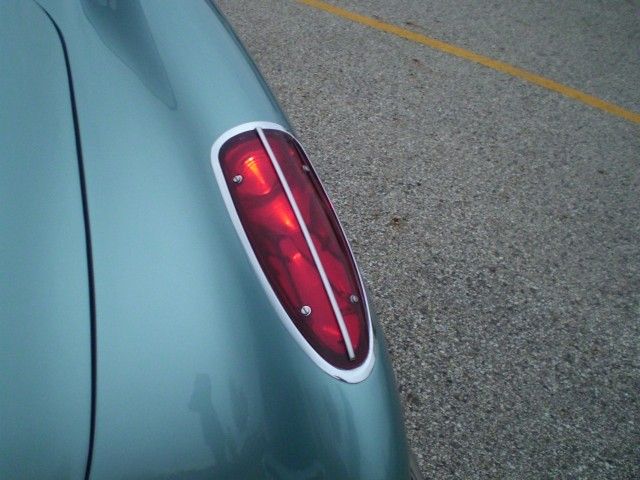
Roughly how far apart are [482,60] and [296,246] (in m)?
3.81

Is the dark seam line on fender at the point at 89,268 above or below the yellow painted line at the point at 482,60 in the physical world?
above

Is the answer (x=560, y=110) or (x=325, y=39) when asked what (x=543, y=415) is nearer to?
(x=560, y=110)

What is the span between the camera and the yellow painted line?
173 inches

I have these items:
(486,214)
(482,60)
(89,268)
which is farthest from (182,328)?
(482,60)

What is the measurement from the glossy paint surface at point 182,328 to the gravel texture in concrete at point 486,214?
121 cm

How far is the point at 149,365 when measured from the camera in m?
0.95

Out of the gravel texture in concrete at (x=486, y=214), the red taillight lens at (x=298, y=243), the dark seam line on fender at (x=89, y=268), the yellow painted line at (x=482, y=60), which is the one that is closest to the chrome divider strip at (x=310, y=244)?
the red taillight lens at (x=298, y=243)

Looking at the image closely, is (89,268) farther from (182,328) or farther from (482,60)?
(482,60)

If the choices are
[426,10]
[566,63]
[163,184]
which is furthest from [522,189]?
[163,184]

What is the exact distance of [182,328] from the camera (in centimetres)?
99

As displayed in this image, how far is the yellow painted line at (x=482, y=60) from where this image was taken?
439 cm

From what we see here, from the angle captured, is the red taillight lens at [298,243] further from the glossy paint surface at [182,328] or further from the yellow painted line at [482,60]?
the yellow painted line at [482,60]

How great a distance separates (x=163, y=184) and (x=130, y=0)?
0.54 metres

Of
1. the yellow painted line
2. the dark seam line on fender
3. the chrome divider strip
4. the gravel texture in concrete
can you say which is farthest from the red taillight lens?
the yellow painted line
